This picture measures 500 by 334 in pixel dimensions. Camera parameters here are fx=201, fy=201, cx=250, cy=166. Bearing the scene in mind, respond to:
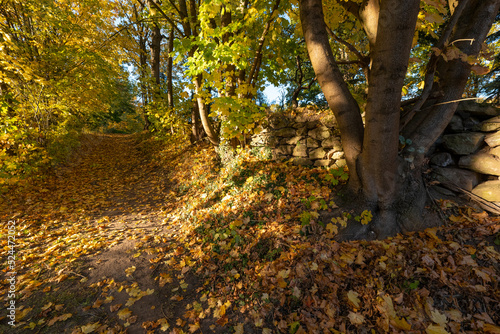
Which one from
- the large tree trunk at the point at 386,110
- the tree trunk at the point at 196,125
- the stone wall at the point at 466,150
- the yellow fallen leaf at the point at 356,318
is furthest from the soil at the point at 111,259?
the stone wall at the point at 466,150

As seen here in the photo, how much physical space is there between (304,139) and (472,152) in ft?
8.92

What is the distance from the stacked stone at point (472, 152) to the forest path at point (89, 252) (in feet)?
15.7

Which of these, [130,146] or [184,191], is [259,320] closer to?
[184,191]

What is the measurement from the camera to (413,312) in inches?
83.9

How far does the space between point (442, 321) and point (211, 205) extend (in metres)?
4.13

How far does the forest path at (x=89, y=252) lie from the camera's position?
2619mm

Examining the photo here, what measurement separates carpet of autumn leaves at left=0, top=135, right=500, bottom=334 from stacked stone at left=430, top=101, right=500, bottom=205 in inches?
18.4

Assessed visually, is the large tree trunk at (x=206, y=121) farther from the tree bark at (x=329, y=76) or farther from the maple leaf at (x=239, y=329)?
the maple leaf at (x=239, y=329)

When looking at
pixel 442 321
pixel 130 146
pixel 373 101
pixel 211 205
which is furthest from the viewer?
Answer: pixel 130 146

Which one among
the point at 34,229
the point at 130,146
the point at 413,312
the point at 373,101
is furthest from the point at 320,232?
the point at 130,146

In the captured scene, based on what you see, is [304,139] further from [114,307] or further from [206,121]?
[114,307]

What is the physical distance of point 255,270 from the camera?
295cm

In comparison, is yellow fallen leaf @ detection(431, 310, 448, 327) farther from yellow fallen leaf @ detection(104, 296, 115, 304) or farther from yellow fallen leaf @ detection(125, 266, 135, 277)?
yellow fallen leaf @ detection(125, 266, 135, 277)

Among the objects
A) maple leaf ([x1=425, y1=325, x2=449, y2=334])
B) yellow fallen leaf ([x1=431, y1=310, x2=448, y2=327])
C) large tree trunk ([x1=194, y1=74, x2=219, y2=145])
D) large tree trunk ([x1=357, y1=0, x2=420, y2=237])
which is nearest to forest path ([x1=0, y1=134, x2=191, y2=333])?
large tree trunk ([x1=194, y1=74, x2=219, y2=145])
